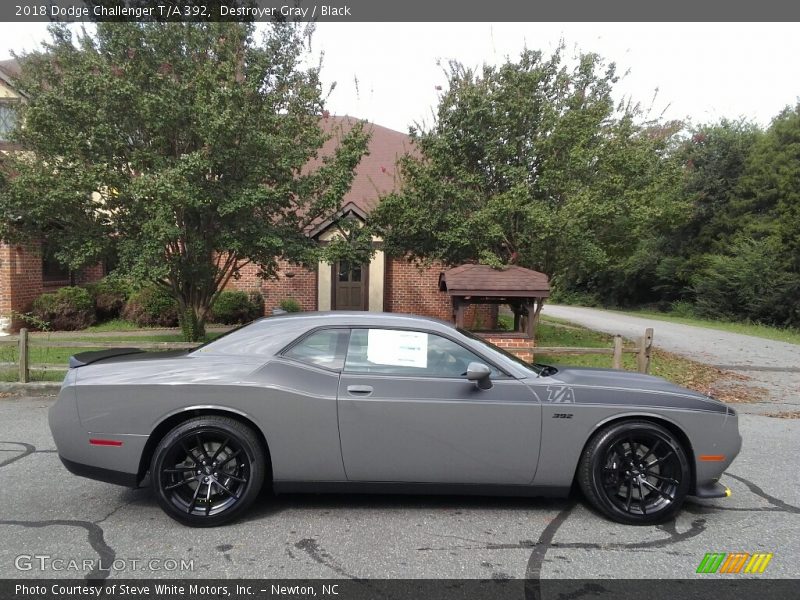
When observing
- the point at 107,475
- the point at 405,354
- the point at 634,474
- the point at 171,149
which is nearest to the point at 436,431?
the point at 405,354

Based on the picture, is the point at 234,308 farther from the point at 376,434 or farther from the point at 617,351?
the point at 376,434

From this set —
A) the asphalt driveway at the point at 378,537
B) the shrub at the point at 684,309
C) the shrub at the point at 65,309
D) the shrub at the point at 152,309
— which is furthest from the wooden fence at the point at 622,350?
the shrub at the point at 684,309

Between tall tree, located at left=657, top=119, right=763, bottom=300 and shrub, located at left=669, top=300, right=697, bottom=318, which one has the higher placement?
tall tree, located at left=657, top=119, right=763, bottom=300

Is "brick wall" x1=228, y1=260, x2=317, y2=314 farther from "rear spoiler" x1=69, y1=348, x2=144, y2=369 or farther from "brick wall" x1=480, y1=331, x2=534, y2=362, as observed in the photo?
"rear spoiler" x1=69, y1=348, x2=144, y2=369

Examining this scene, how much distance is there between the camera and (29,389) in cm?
768

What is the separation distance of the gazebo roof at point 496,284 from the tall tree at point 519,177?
2.47 feet

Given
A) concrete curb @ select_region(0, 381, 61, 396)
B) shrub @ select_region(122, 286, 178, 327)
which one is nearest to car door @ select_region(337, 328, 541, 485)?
concrete curb @ select_region(0, 381, 61, 396)

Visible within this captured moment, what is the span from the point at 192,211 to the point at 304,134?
2283 millimetres

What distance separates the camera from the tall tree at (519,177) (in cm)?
1018

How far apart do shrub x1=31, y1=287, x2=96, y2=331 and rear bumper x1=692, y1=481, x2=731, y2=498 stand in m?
14.4

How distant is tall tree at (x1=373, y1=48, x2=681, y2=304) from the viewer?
401 inches

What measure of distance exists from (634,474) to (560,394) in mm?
720

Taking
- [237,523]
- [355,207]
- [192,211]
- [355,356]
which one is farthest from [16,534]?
[355,207]

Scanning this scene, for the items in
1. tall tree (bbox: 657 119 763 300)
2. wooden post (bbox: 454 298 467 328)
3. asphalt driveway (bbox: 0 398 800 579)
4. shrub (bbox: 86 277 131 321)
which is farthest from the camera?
tall tree (bbox: 657 119 763 300)
